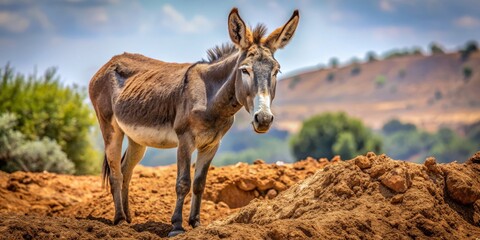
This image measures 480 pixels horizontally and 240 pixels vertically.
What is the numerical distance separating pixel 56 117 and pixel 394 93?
123 m

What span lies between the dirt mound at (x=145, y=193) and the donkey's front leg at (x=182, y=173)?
19.7 inches

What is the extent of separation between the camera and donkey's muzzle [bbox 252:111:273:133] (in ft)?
33.7

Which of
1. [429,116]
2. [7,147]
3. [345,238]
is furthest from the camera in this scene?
[429,116]

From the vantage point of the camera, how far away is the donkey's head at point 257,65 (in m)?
10.4

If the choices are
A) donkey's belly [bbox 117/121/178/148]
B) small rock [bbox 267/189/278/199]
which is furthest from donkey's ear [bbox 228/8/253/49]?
small rock [bbox 267/189/278/199]

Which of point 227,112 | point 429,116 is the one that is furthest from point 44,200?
point 429,116

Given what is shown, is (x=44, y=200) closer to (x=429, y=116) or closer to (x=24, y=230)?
(x=24, y=230)

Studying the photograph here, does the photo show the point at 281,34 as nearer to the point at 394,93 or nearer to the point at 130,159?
the point at 130,159

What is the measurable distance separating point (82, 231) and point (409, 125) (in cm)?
11842

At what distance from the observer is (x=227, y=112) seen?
459 inches

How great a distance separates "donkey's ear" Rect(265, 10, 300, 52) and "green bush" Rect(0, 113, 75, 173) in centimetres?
1221

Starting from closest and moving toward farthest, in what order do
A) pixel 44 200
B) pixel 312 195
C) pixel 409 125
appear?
pixel 312 195 < pixel 44 200 < pixel 409 125

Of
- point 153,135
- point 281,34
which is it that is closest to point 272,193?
point 153,135

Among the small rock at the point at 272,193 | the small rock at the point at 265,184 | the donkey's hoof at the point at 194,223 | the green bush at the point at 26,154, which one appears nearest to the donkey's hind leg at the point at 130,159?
the donkey's hoof at the point at 194,223
